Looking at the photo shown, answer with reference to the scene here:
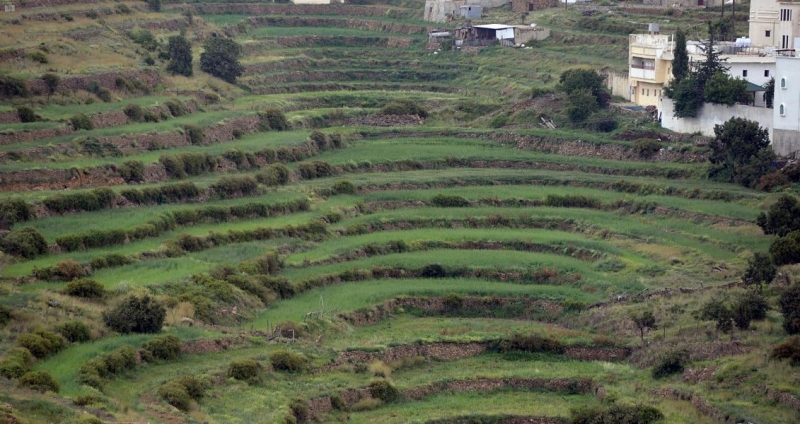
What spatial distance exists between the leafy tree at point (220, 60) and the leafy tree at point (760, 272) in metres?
46.0

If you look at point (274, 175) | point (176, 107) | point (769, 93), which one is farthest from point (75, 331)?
point (769, 93)

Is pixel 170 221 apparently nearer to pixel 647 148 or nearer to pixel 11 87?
pixel 11 87

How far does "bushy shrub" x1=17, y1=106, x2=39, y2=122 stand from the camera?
72.6 meters

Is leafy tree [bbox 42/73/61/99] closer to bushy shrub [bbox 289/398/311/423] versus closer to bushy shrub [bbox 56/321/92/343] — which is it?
bushy shrub [bbox 56/321/92/343]

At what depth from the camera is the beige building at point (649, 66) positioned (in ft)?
279

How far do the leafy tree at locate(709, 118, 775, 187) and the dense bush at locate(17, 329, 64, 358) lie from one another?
34378 mm

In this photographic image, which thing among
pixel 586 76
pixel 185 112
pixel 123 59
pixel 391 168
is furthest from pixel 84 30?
pixel 586 76

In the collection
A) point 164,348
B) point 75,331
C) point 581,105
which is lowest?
point 164,348

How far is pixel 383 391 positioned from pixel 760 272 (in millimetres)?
14407

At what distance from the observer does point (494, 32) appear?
111 meters

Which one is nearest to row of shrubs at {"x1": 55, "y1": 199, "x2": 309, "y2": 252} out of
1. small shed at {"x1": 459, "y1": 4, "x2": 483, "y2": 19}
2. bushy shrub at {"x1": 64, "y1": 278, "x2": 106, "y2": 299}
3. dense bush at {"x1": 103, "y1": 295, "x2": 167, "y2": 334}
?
bushy shrub at {"x1": 64, "y1": 278, "x2": 106, "y2": 299}

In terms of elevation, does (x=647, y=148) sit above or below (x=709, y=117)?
below

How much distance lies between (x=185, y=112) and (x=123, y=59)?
707 centimetres

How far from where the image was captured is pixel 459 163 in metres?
80.4
